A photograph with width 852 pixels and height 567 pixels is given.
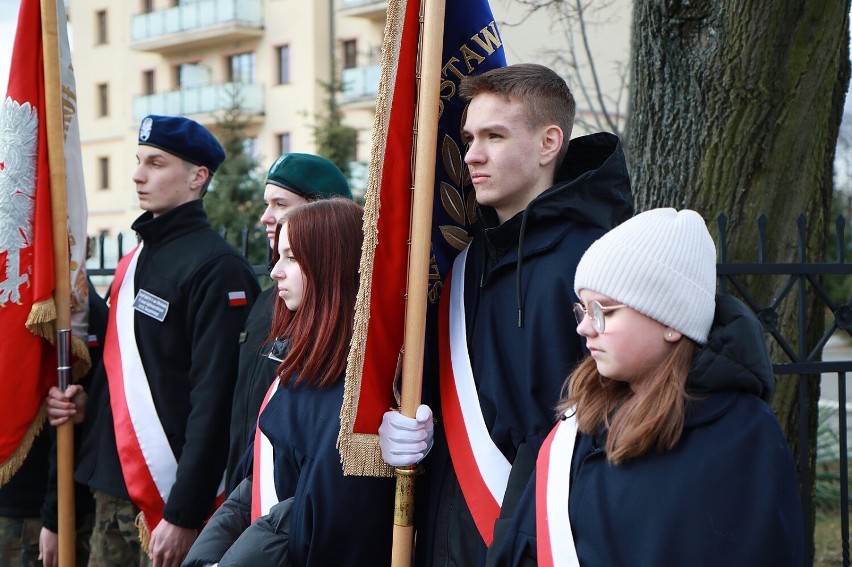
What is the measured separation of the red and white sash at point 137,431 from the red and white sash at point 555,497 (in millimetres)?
2026

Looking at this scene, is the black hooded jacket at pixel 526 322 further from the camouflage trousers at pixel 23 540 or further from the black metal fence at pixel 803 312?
the camouflage trousers at pixel 23 540

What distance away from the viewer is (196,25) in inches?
1353

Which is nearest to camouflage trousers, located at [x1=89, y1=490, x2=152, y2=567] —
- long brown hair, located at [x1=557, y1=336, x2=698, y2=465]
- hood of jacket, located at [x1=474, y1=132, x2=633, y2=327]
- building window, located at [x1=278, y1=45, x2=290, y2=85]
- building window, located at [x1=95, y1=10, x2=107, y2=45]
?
hood of jacket, located at [x1=474, y1=132, x2=633, y2=327]

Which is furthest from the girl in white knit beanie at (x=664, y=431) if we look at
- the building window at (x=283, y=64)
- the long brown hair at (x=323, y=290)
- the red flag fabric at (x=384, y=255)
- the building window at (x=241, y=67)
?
the building window at (x=241, y=67)

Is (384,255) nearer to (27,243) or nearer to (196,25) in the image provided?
(27,243)

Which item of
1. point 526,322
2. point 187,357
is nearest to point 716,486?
point 526,322

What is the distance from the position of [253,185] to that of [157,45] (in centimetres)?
2125

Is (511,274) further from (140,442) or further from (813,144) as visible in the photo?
(813,144)

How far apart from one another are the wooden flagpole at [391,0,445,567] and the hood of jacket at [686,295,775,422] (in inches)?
33.4

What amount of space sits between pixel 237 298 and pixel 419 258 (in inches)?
55.7

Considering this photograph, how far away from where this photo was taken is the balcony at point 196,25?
33469 millimetres

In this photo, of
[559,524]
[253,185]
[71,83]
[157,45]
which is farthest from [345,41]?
[559,524]

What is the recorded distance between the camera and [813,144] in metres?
4.69

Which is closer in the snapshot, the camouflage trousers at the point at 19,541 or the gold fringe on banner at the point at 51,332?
the gold fringe on banner at the point at 51,332
